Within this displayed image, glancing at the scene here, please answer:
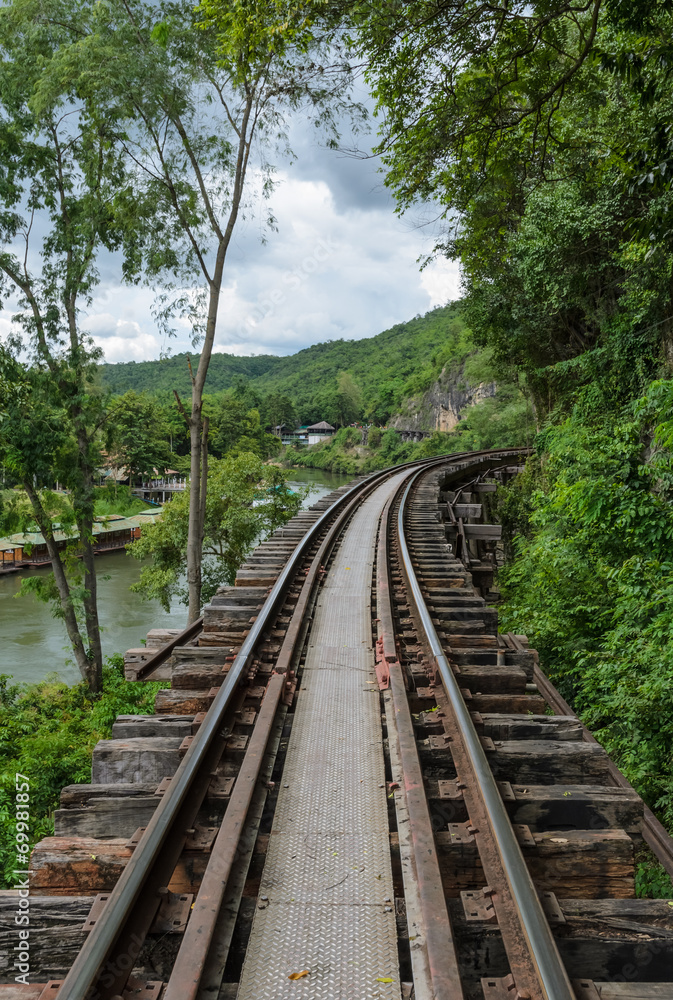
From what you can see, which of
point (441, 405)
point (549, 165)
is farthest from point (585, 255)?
point (441, 405)

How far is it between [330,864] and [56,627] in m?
22.1

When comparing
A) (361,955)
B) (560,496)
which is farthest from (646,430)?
(361,955)

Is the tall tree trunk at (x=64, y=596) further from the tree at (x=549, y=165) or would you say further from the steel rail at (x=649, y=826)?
the steel rail at (x=649, y=826)

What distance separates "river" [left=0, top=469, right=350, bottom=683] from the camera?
59.2ft

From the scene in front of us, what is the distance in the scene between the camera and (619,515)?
26.0 ft

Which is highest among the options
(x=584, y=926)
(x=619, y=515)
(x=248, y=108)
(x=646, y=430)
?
(x=248, y=108)

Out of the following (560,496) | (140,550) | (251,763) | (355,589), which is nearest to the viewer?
(251,763)

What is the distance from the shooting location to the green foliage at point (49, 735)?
731 centimetres

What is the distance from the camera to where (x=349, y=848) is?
2406 mm

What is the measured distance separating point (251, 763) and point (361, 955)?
98 cm

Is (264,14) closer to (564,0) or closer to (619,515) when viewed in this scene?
(564,0)

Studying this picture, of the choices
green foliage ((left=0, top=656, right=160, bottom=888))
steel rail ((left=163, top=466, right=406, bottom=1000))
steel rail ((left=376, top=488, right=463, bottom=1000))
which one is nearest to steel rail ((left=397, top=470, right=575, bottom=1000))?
steel rail ((left=376, top=488, right=463, bottom=1000))

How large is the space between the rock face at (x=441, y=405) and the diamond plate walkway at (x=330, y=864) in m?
56.8

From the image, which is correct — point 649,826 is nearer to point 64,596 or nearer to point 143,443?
point 64,596
